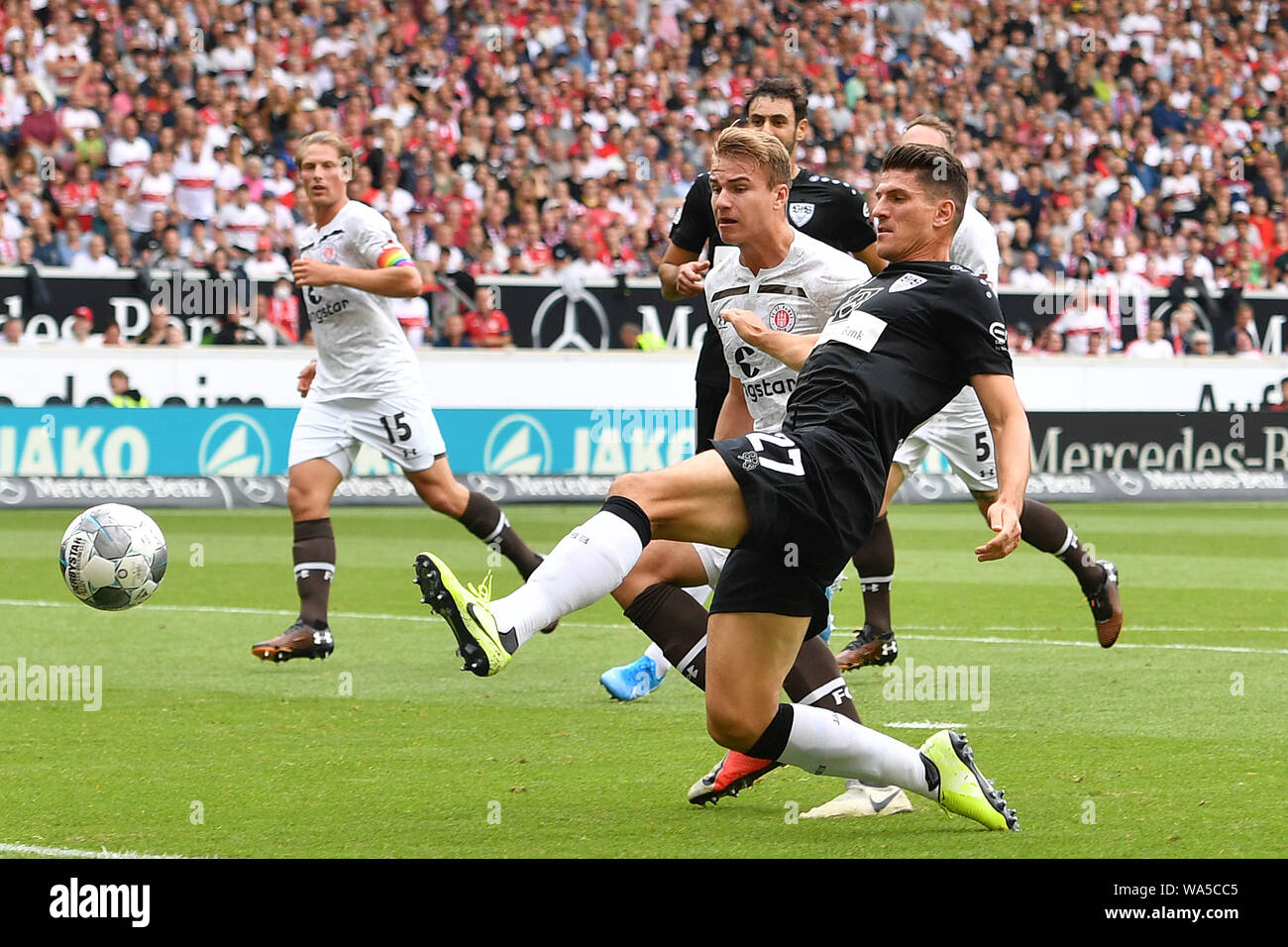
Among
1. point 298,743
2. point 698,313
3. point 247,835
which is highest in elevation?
point 247,835

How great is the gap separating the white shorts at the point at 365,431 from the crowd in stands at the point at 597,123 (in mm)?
9925

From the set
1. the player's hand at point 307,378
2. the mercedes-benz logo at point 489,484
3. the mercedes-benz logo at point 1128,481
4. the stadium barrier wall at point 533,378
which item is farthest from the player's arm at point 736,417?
the mercedes-benz logo at point 1128,481

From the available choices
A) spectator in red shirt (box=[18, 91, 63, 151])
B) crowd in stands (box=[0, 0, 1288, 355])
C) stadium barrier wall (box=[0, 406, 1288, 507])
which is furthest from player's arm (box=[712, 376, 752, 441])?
spectator in red shirt (box=[18, 91, 63, 151])

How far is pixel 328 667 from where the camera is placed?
29.5 ft

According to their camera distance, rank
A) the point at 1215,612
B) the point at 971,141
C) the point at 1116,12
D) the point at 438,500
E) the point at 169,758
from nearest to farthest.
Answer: the point at 169,758 → the point at 438,500 → the point at 1215,612 → the point at 971,141 → the point at 1116,12

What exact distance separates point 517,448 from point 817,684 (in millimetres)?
13675

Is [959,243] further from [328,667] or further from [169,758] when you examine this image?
[169,758]

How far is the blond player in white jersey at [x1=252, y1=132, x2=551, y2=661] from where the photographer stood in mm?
9070

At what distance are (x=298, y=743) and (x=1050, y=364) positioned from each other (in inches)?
615

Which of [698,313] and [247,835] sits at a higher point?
[247,835]

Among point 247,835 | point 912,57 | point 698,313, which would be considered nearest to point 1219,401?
point 698,313

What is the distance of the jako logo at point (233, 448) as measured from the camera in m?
18.3
